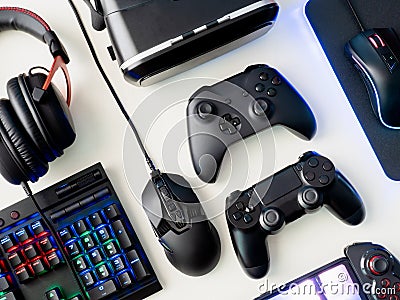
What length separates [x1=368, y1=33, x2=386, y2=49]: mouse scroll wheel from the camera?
32.3 inches

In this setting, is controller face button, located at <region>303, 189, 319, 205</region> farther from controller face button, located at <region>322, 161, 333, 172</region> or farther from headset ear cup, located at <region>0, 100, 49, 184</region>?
headset ear cup, located at <region>0, 100, 49, 184</region>

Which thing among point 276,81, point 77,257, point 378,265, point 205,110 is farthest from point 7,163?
point 378,265

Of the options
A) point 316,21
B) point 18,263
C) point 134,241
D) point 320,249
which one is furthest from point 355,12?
point 18,263

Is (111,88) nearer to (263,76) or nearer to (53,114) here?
(53,114)

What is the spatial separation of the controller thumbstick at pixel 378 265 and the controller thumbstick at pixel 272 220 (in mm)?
116

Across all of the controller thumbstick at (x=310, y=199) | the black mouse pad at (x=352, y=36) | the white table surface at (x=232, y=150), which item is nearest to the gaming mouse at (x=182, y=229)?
the white table surface at (x=232, y=150)

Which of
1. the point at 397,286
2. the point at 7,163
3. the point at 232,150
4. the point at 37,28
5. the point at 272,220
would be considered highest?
the point at 37,28

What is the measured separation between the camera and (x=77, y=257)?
78 cm

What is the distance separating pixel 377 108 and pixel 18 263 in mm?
521

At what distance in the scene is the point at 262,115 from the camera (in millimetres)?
794

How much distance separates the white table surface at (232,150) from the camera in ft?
2.56

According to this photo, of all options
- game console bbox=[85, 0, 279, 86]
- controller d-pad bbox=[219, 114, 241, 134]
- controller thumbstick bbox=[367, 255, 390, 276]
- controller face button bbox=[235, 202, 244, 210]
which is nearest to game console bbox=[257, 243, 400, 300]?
controller thumbstick bbox=[367, 255, 390, 276]

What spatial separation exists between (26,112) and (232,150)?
273mm

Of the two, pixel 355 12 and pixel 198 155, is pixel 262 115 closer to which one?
pixel 198 155
